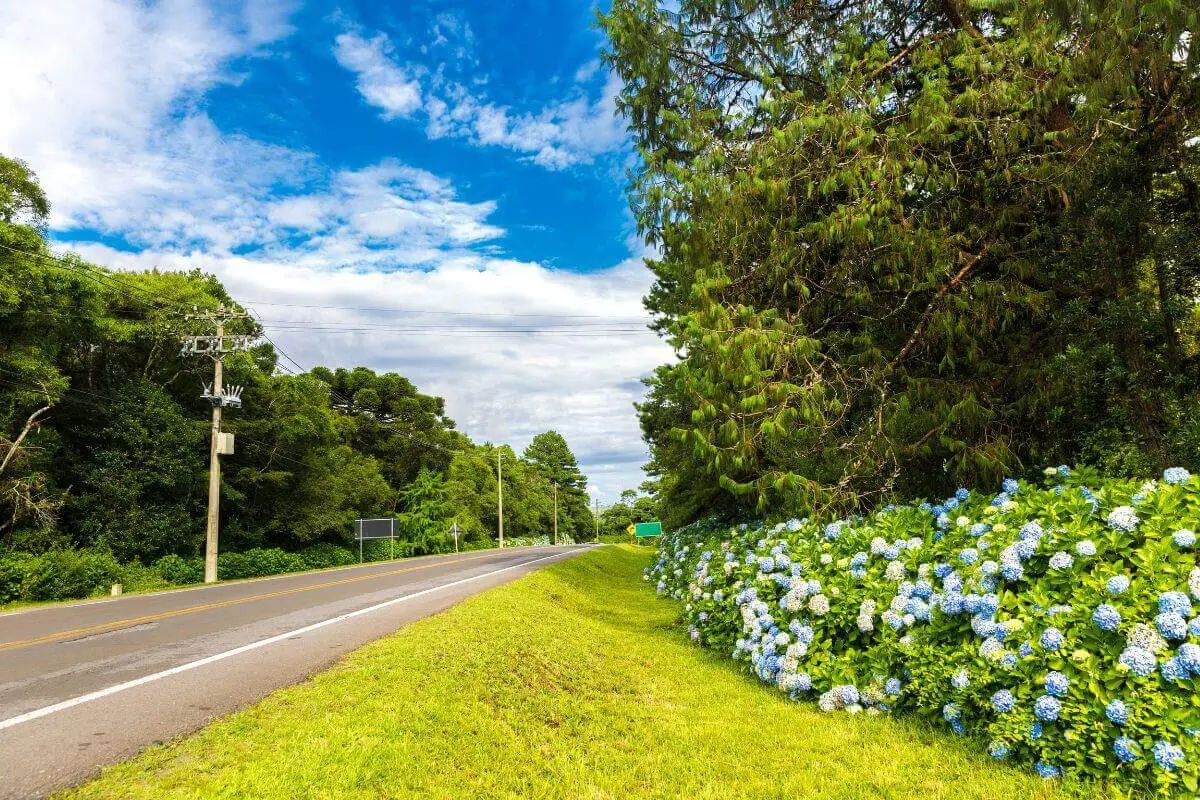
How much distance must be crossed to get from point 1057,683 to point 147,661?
8063 mm

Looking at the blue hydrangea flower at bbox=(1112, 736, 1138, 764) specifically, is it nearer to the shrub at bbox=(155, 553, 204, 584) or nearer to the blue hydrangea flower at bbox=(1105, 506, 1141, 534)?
the blue hydrangea flower at bbox=(1105, 506, 1141, 534)

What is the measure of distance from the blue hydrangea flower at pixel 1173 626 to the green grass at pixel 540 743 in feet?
3.45

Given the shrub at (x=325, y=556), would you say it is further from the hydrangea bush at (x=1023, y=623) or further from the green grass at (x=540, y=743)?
the hydrangea bush at (x=1023, y=623)

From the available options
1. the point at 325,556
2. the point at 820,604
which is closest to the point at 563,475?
the point at 325,556

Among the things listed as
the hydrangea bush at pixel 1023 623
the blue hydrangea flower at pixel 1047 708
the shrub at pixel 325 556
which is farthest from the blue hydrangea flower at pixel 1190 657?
the shrub at pixel 325 556

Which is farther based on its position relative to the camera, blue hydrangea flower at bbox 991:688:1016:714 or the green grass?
blue hydrangea flower at bbox 991:688:1016:714

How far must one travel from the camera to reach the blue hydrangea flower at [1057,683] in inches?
141

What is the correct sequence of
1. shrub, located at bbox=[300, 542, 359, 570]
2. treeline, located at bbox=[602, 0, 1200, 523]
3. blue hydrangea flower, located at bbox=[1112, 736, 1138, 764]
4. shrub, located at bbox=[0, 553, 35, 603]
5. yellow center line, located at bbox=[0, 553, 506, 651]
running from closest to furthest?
blue hydrangea flower, located at bbox=[1112, 736, 1138, 764]
treeline, located at bbox=[602, 0, 1200, 523]
yellow center line, located at bbox=[0, 553, 506, 651]
shrub, located at bbox=[0, 553, 35, 603]
shrub, located at bbox=[300, 542, 359, 570]

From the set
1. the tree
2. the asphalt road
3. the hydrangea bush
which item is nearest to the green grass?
the hydrangea bush

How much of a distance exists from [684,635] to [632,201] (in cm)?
582

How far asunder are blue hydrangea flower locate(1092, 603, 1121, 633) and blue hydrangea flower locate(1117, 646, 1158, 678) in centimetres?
16

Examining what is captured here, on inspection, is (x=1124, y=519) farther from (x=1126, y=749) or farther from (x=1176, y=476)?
(x=1126, y=749)

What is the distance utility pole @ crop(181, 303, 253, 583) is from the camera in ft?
70.4

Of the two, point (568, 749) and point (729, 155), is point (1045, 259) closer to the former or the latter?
point (729, 155)
